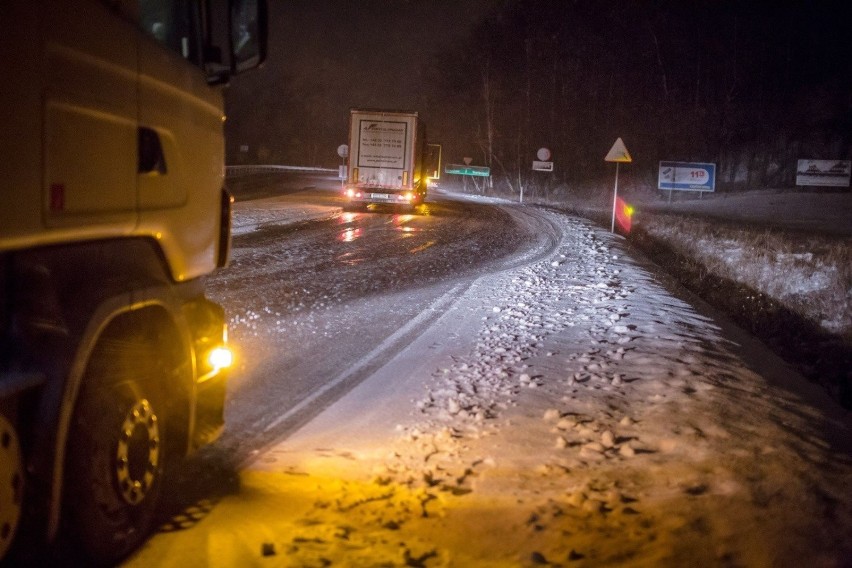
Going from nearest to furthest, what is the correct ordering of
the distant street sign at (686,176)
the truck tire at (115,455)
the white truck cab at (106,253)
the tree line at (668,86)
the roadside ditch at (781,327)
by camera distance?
the white truck cab at (106,253) → the truck tire at (115,455) → the roadside ditch at (781,327) → the distant street sign at (686,176) → the tree line at (668,86)

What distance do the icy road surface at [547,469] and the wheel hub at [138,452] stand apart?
1.08ft

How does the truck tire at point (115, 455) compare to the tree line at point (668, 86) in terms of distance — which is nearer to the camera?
the truck tire at point (115, 455)

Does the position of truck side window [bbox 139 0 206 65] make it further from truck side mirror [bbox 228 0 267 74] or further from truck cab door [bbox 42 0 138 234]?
truck cab door [bbox 42 0 138 234]

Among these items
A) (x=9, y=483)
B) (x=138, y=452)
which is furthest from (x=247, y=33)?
(x=9, y=483)

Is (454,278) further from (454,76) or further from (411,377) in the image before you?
(454,76)

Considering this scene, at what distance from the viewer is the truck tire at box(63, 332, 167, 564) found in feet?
12.7

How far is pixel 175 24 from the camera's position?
16.7 feet

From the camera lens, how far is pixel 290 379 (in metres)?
8.11

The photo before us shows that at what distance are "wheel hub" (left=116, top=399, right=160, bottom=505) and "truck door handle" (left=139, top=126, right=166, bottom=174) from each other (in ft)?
3.97

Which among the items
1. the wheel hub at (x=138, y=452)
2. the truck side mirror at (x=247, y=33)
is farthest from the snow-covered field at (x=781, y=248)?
the wheel hub at (x=138, y=452)

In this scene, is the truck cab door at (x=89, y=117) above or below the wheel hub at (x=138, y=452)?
above

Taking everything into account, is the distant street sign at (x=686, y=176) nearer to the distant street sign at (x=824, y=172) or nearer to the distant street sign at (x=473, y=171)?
the distant street sign at (x=824, y=172)

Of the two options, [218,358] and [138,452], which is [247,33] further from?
[138,452]

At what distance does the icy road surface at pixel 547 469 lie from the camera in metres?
4.46
